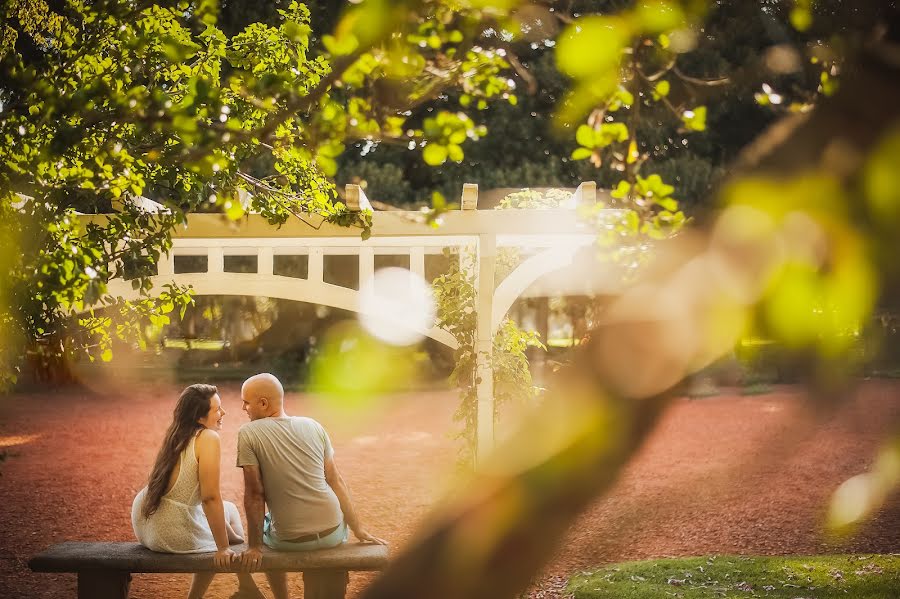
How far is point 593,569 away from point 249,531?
310cm

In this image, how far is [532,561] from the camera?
78 centimetres

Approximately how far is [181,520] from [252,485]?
40 centimetres

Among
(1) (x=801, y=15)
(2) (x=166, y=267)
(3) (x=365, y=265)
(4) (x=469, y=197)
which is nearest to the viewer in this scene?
(1) (x=801, y=15)

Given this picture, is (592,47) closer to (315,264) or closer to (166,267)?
(315,264)

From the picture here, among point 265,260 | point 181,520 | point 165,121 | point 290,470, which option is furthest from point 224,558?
point 265,260

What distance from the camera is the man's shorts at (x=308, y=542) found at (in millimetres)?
3938

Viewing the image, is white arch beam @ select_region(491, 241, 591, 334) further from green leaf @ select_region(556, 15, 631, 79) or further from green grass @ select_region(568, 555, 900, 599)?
green leaf @ select_region(556, 15, 631, 79)

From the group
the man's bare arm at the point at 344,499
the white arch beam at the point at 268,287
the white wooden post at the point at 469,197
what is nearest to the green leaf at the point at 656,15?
the man's bare arm at the point at 344,499

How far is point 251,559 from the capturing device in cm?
380

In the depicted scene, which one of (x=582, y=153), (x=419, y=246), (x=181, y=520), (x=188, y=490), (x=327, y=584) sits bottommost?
(x=327, y=584)

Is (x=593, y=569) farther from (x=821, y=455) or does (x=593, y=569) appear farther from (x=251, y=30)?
(x=821, y=455)

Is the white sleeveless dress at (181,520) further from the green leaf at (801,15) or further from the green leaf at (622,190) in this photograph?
the green leaf at (801,15)

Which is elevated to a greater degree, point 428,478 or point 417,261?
→ point 417,261

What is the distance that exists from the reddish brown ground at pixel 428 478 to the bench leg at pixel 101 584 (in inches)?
69.0
